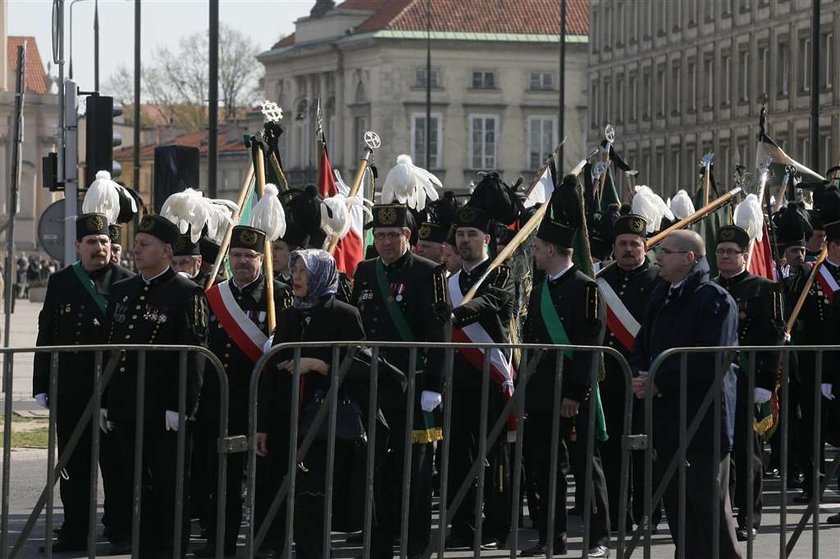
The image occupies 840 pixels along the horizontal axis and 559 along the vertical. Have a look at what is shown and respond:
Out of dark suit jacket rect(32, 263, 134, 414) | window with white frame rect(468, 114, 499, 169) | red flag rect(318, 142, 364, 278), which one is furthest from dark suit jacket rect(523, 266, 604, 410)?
window with white frame rect(468, 114, 499, 169)

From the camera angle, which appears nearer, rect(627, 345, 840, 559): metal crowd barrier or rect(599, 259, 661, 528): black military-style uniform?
rect(627, 345, 840, 559): metal crowd barrier

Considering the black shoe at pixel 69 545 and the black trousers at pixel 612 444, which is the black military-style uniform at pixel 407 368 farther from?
the black trousers at pixel 612 444

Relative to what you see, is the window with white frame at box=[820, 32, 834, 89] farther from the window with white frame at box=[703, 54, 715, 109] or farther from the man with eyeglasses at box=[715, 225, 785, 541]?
the man with eyeglasses at box=[715, 225, 785, 541]

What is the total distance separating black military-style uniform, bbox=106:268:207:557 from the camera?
9.59 m

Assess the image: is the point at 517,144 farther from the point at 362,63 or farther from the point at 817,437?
the point at 817,437

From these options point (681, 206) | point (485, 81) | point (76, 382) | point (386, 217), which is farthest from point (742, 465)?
point (485, 81)

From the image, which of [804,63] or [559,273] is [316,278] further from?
[804,63]

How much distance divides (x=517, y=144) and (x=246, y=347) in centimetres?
9958

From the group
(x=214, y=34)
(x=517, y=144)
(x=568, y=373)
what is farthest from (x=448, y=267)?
(x=517, y=144)

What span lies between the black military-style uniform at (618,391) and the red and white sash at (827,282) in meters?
1.45

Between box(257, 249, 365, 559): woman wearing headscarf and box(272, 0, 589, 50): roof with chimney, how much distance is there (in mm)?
97649

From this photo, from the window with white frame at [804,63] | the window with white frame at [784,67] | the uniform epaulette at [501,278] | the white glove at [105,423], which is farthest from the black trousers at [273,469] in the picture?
the window with white frame at [784,67]

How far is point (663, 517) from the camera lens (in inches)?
543

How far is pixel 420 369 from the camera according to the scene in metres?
10.4
